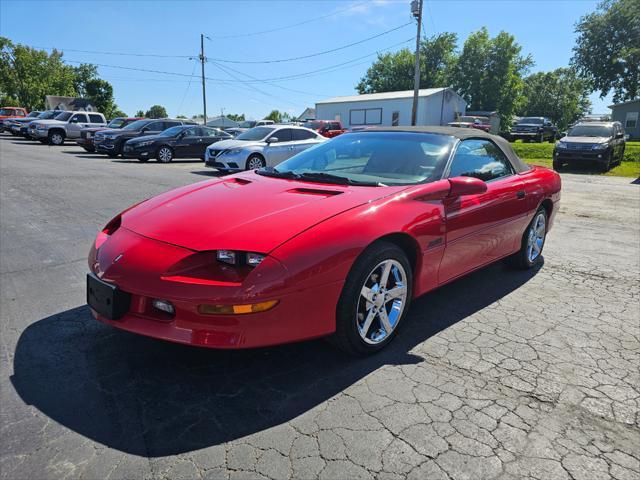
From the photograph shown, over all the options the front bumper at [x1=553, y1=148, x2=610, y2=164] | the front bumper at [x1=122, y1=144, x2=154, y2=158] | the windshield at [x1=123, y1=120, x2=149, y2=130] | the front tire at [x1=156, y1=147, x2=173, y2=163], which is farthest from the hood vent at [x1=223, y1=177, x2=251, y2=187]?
the windshield at [x1=123, y1=120, x2=149, y2=130]

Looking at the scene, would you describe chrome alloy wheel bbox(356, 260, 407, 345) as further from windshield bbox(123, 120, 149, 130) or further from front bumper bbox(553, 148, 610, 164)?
windshield bbox(123, 120, 149, 130)

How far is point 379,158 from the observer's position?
12.0ft

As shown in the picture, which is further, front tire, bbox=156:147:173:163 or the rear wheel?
front tire, bbox=156:147:173:163

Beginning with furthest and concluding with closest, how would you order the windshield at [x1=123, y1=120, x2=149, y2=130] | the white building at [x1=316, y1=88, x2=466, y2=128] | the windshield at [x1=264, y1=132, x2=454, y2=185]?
the white building at [x1=316, y1=88, x2=466, y2=128] < the windshield at [x1=123, y1=120, x2=149, y2=130] < the windshield at [x1=264, y1=132, x2=454, y2=185]

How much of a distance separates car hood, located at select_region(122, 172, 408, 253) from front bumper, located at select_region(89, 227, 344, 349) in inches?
6.0

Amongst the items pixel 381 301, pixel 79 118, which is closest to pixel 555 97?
pixel 79 118

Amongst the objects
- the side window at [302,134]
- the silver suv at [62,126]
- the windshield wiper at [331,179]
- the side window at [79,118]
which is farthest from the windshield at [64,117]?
the windshield wiper at [331,179]

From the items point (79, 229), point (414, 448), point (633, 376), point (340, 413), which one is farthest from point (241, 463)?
point (79, 229)

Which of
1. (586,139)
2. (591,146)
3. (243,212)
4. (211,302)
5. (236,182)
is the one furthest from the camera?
(586,139)

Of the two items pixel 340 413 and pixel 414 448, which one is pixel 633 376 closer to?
pixel 414 448

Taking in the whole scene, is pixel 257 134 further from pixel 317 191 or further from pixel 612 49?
pixel 612 49

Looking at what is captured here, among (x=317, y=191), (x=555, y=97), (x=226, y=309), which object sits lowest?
(x=226, y=309)

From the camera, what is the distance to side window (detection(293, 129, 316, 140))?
13.6 metres

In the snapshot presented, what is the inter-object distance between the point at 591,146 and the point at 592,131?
5.10ft
